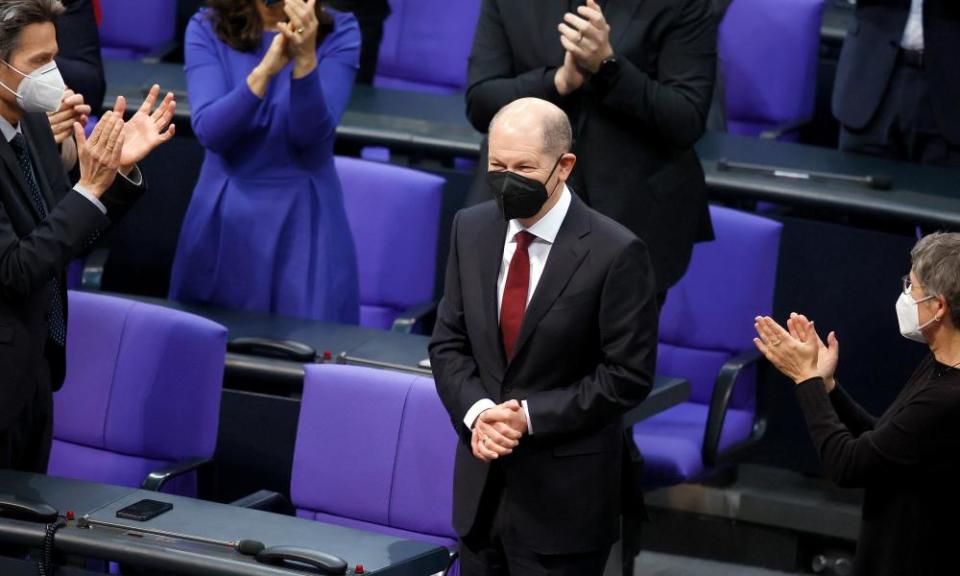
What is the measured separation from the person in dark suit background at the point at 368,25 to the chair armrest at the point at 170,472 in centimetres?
250

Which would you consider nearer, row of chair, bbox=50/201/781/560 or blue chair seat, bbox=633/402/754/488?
row of chair, bbox=50/201/781/560

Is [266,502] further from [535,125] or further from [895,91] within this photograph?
[895,91]

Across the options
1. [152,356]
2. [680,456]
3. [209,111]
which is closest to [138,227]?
[209,111]

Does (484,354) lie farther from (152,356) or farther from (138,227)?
(138,227)

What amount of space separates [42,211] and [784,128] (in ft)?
10.7

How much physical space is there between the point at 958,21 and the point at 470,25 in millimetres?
2084

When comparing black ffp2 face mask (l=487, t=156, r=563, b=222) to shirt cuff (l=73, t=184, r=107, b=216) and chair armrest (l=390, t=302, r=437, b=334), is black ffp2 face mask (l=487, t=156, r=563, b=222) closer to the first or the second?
shirt cuff (l=73, t=184, r=107, b=216)

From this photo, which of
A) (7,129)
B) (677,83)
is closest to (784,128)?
(677,83)

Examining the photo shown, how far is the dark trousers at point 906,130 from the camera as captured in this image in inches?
211

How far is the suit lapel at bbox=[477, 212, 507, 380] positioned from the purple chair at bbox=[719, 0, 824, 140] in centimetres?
284

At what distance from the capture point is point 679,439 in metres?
4.64

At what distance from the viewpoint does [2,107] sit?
3512 mm

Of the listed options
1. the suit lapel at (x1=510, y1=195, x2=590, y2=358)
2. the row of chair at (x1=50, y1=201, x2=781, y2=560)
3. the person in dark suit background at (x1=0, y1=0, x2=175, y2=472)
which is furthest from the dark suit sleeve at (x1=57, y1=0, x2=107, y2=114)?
the suit lapel at (x1=510, y1=195, x2=590, y2=358)

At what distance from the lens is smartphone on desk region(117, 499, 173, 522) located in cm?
327
